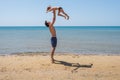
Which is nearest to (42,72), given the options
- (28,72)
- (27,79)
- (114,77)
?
(28,72)

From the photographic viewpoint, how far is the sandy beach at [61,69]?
8.03 m

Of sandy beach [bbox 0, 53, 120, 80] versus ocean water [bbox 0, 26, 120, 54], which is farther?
ocean water [bbox 0, 26, 120, 54]

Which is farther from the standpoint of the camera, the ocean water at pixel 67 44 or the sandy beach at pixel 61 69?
the ocean water at pixel 67 44

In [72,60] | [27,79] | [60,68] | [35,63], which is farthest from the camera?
[72,60]

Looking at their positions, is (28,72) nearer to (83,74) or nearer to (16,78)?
(16,78)

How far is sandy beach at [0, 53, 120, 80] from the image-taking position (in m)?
8.03

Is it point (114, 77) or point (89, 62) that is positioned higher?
point (114, 77)

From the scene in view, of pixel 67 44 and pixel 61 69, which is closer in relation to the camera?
pixel 61 69

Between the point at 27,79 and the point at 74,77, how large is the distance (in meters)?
1.48

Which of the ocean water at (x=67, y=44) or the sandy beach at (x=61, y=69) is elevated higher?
the sandy beach at (x=61, y=69)

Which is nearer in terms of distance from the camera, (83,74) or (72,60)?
(83,74)

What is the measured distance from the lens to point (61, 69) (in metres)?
9.27

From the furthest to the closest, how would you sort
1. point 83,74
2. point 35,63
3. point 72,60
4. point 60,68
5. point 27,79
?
1. point 72,60
2. point 35,63
3. point 60,68
4. point 83,74
5. point 27,79

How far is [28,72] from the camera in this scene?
346 inches
